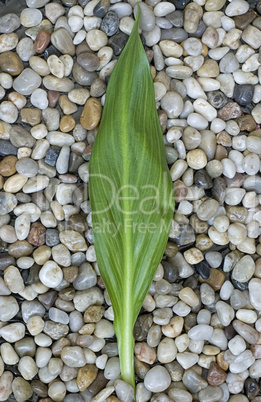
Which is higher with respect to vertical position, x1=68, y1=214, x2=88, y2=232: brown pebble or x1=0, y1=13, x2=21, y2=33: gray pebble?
x1=0, y1=13, x2=21, y2=33: gray pebble

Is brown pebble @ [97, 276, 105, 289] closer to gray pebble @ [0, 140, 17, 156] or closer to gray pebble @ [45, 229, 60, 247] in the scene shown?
gray pebble @ [45, 229, 60, 247]

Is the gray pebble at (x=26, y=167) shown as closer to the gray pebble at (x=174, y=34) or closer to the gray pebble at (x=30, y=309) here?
the gray pebble at (x=30, y=309)

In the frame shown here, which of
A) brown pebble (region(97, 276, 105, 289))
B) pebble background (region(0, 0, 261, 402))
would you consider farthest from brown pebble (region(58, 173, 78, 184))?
brown pebble (region(97, 276, 105, 289))

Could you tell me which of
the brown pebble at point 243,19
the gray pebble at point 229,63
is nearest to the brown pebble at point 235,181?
the gray pebble at point 229,63

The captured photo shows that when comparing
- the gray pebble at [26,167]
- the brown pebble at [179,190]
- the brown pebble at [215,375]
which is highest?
the gray pebble at [26,167]

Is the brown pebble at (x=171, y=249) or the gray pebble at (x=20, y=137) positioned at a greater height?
the gray pebble at (x=20, y=137)
